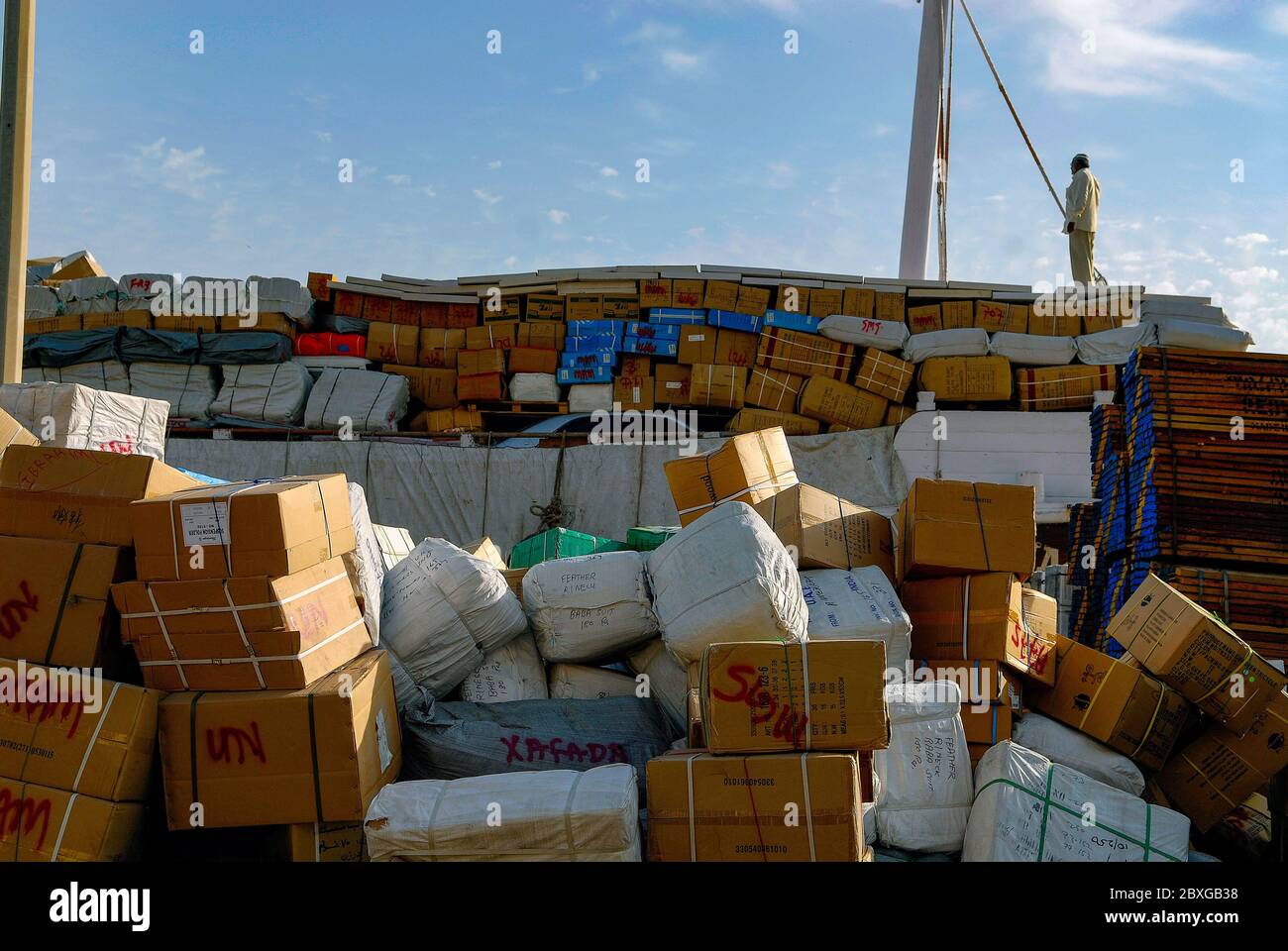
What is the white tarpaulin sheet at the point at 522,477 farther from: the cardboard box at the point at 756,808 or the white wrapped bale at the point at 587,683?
the cardboard box at the point at 756,808

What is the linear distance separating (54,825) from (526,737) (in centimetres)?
185

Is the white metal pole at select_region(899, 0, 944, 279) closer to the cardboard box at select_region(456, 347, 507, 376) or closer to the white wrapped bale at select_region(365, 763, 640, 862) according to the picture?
the cardboard box at select_region(456, 347, 507, 376)

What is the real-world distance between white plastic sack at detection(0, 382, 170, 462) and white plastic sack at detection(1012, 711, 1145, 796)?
470 centimetres

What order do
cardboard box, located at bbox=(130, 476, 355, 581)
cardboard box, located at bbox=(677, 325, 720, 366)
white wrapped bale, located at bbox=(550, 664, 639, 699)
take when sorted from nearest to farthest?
cardboard box, located at bbox=(130, 476, 355, 581), white wrapped bale, located at bbox=(550, 664, 639, 699), cardboard box, located at bbox=(677, 325, 720, 366)

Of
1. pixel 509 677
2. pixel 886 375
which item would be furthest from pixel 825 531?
pixel 886 375

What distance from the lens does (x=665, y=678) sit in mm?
5352

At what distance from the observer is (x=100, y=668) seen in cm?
418

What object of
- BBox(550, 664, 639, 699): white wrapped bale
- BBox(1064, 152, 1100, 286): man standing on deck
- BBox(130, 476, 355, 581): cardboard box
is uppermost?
BBox(1064, 152, 1100, 286): man standing on deck

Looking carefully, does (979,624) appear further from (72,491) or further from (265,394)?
(265,394)

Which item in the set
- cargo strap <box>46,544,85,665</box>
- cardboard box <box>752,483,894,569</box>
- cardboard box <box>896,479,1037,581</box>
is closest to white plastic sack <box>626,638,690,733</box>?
cardboard box <box>752,483,894,569</box>

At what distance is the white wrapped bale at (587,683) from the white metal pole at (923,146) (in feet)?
40.9

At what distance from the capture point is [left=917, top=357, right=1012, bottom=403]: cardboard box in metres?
13.9

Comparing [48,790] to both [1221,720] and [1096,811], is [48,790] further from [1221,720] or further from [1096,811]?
[1221,720]
